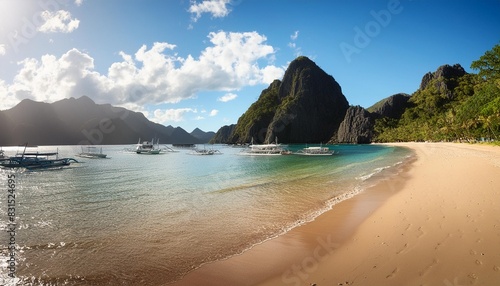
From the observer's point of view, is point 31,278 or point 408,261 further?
point 31,278

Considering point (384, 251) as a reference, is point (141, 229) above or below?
below

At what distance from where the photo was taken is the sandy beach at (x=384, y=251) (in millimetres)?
6426

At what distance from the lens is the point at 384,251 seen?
8.01 meters

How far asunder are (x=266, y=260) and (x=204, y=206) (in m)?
9.75

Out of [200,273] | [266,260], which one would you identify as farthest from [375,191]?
[200,273]

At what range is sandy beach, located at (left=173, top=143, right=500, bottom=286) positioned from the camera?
643 cm

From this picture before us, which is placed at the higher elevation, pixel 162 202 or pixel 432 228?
pixel 432 228

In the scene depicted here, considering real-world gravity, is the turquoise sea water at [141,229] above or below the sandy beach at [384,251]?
below

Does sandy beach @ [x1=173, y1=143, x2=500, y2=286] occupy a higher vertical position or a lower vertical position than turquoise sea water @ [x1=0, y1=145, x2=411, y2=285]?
higher

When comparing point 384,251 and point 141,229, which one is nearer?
point 384,251

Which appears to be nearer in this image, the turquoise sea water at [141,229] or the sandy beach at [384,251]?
the sandy beach at [384,251]

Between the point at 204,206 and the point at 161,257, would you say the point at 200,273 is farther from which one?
the point at 204,206

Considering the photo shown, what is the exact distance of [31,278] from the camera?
310 inches

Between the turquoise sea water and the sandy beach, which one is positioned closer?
the sandy beach
